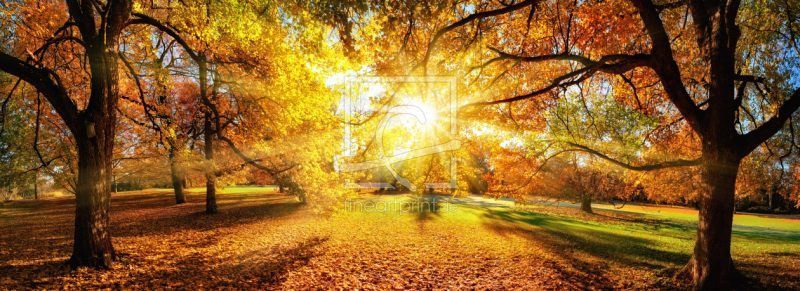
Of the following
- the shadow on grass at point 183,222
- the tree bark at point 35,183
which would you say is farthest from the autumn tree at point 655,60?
the tree bark at point 35,183

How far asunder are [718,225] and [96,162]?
40.5 feet

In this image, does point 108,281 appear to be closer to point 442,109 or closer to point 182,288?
point 182,288

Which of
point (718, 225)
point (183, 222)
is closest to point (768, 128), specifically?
point (718, 225)

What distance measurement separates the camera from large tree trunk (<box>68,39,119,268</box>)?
19.6ft

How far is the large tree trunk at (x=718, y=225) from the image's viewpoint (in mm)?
5168

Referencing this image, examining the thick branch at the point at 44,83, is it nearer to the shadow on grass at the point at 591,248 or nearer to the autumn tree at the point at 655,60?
the autumn tree at the point at 655,60

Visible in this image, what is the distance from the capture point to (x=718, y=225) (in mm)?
5184

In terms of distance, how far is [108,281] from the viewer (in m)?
5.59

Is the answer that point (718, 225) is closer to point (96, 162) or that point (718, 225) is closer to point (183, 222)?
point (96, 162)

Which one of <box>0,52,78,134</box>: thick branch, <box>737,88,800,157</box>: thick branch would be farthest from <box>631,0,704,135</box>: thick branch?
<box>0,52,78,134</box>: thick branch

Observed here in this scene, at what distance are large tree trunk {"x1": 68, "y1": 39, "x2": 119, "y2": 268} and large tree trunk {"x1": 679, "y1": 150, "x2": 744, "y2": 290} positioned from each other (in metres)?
11.9

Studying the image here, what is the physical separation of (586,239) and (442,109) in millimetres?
9312

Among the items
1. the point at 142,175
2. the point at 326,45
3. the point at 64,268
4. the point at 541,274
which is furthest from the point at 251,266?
the point at 142,175

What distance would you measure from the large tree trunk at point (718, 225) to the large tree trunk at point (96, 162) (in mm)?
11899
